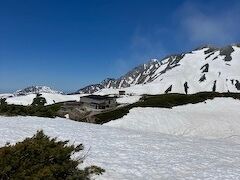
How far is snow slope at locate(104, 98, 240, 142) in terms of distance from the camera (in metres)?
56.1

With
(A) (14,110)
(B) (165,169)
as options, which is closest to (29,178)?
(B) (165,169)

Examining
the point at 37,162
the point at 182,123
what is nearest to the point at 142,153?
the point at 37,162

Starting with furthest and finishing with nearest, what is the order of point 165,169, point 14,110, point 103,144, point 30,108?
point 30,108
point 14,110
point 103,144
point 165,169

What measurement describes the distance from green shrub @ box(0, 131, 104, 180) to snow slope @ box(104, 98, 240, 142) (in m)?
39.2

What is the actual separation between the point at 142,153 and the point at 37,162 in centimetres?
1066

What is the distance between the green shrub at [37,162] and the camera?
12.4 metres

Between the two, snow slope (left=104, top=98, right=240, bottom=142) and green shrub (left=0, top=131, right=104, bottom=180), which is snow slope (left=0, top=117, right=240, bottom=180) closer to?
green shrub (left=0, top=131, right=104, bottom=180)

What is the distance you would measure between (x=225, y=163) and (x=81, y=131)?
10.6 metres

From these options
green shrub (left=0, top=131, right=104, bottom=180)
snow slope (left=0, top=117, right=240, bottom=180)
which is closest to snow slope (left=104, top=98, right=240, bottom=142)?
snow slope (left=0, top=117, right=240, bottom=180)

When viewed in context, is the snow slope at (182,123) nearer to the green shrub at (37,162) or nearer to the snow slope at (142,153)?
the snow slope at (142,153)

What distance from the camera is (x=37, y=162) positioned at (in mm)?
13555

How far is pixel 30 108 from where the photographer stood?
4091 centimetres

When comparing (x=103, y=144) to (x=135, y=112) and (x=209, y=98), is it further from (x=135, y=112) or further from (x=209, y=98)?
(x=209, y=98)

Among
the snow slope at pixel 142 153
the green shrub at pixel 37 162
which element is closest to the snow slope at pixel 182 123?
the snow slope at pixel 142 153
